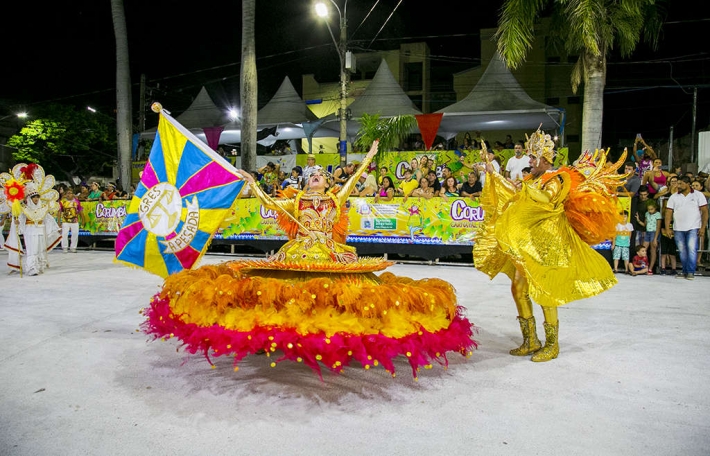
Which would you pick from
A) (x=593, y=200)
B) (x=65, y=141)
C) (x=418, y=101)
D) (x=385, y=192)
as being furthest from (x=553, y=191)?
(x=65, y=141)

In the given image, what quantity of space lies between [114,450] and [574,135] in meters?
34.6

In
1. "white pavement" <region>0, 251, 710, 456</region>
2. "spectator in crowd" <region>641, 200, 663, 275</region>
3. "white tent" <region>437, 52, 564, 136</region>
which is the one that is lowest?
"white pavement" <region>0, 251, 710, 456</region>

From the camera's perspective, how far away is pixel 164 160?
5195 mm

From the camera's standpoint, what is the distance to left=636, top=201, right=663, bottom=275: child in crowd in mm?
9383

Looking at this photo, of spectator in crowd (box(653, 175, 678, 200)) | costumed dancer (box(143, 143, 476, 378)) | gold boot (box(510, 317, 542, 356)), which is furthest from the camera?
spectator in crowd (box(653, 175, 678, 200))

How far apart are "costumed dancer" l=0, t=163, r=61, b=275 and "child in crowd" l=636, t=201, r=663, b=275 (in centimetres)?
1153

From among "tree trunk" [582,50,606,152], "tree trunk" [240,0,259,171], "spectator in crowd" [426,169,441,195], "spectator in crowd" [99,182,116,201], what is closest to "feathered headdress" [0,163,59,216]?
"spectator in crowd" [99,182,116,201]

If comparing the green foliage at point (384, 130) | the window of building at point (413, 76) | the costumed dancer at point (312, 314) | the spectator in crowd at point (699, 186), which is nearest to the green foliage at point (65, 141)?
the window of building at point (413, 76)

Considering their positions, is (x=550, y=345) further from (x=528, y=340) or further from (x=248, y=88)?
(x=248, y=88)

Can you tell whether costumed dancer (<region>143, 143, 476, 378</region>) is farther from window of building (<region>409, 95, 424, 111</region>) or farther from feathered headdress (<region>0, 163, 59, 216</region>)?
window of building (<region>409, 95, 424, 111</region>)

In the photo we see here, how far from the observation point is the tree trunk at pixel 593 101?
36.0 feet

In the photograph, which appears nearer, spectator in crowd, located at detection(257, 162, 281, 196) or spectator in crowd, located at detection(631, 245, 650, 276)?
spectator in crowd, located at detection(631, 245, 650, 276)

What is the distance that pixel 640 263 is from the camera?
370 inches

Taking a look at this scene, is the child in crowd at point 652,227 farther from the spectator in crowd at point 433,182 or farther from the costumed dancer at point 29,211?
the costumed dancer at point 29,211
